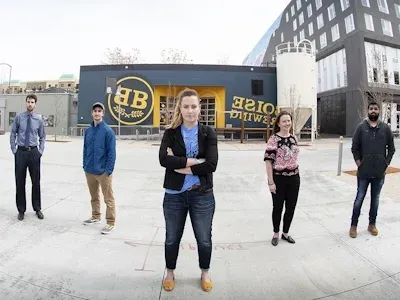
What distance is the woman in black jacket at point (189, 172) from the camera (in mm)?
2688

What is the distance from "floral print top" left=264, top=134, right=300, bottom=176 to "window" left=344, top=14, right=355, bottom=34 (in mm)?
31021

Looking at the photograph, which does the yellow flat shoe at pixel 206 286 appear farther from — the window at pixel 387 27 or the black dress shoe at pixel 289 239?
the window at pixel 387 27

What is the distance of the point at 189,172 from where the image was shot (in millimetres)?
2658

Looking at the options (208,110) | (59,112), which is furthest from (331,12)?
(59,112)

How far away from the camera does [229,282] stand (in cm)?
294

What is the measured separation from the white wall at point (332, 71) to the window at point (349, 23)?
2.16 meters

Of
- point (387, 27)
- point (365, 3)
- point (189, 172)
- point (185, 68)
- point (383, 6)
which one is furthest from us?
point (383, 6)

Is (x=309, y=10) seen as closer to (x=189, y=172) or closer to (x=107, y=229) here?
(x=107, y=229)

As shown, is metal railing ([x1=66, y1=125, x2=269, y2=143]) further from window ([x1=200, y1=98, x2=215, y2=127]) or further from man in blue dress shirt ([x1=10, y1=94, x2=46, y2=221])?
man in blue dress shirt ([x1=10, y1=94, x2=46, y2=221])

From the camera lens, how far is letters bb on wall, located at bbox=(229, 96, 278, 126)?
26.3 m

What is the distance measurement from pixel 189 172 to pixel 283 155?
1608mm

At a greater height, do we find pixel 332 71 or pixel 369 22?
pixel 369 22

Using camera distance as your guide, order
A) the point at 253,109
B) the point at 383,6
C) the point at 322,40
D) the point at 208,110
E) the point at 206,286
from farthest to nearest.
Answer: the point at 322,40 → the point at 383,6 → the point at 208,110 → the point at 253,109 → the point at 206,286

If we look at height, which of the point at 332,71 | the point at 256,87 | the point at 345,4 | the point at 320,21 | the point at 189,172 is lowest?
the point at 189,172
